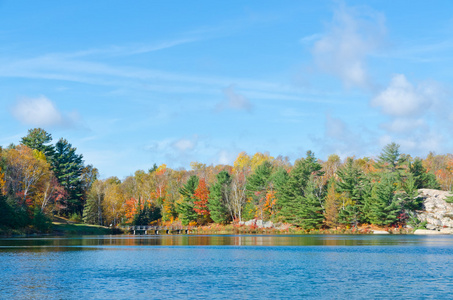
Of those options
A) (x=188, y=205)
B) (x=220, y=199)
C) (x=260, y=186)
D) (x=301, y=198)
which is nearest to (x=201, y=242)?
(x=301, y=198)

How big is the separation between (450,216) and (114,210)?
91.1 m

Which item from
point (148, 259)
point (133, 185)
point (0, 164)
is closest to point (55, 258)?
point (148, 259)

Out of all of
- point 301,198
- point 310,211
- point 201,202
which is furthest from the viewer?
point 201,202

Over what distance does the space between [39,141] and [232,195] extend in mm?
57577

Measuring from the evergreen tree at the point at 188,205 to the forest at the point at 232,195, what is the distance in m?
0.27

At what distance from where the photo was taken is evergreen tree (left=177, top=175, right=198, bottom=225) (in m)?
131

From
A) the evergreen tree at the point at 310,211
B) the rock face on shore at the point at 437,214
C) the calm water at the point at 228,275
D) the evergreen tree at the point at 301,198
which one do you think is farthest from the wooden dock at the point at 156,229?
the calm water at the point at 228,275

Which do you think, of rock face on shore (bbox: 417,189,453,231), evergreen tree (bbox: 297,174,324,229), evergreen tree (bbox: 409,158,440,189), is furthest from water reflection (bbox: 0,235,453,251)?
evergreen tree (bbox: 409,158,440,189)

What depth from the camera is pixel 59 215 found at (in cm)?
13225

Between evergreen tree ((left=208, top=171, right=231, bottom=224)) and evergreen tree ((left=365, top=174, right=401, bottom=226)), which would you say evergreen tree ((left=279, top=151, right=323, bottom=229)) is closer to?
Answer: evergreen tree ((left=365, top=174, right=401, bottom=226))

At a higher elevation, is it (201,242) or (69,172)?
(69,172)

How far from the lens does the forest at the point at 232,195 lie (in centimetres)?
9994

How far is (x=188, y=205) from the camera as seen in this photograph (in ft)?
429

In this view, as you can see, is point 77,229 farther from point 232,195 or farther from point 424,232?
point 424,232
